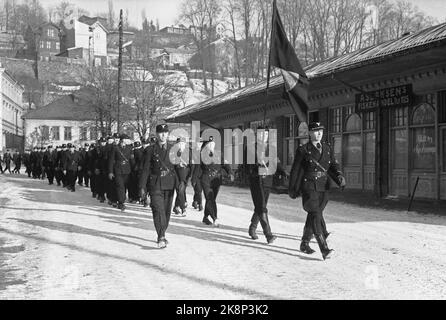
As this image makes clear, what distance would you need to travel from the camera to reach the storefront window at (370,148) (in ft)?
59.3

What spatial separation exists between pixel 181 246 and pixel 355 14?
3360cm

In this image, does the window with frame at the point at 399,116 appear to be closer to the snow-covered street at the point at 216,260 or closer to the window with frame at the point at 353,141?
the window with frame at the point at 353,141

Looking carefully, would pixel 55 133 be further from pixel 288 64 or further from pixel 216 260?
pixel 216 260

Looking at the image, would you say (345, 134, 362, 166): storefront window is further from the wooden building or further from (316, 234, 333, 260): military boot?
(316, 234, 333, 260): military boot

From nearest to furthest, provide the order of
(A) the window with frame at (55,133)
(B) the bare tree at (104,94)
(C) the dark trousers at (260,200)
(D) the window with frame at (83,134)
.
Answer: (C) the dark trousers at (260,200), (B) the bare tree at (104,94), (D) the window with frame at (83,134), (A) the window with frame at (55,133)

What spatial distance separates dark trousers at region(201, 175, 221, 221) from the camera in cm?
1146

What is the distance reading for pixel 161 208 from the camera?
29.1ft

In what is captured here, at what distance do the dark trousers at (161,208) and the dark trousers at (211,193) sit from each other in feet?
8.00

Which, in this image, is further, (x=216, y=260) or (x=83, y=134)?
(x=83, y=134)

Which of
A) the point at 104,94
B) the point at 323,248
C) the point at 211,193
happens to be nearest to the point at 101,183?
the point at 211,193

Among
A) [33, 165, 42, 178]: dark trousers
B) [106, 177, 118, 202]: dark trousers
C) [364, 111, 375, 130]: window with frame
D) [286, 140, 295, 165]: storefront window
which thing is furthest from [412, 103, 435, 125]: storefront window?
[33, 165, 42, 178]: dark trousers

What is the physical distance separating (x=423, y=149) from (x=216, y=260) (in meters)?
10.0

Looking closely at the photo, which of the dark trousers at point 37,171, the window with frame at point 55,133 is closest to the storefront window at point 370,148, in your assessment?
the dark trousers at point 37,171

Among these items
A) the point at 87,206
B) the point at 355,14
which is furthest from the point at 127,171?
the point at 355,14
